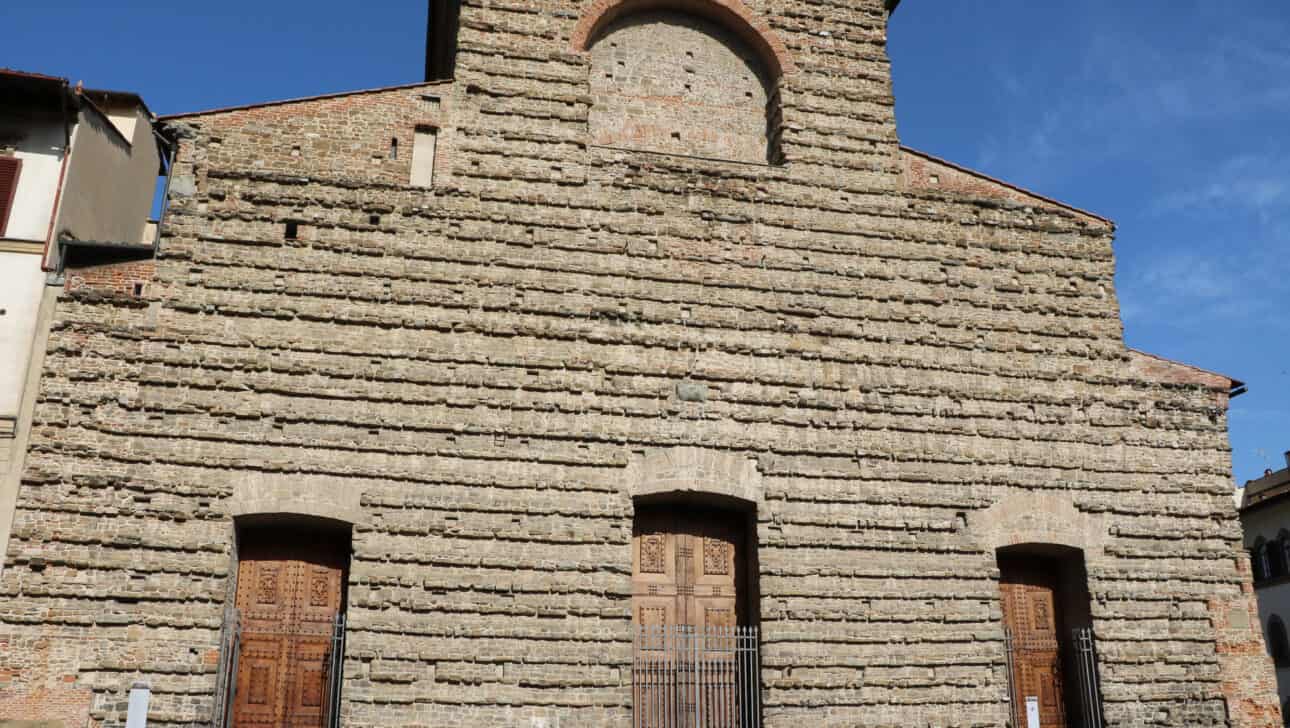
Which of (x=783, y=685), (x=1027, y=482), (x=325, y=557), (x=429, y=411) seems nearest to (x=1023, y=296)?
(x=1027, y=482)

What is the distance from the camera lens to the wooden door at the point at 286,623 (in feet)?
28.1

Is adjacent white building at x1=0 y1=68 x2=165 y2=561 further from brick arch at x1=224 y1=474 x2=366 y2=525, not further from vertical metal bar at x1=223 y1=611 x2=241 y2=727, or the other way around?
vertical metal bar at x1=223 y1=611 x2=241 y2=727

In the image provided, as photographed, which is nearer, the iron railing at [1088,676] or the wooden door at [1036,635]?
the iron railing at [1088,676]

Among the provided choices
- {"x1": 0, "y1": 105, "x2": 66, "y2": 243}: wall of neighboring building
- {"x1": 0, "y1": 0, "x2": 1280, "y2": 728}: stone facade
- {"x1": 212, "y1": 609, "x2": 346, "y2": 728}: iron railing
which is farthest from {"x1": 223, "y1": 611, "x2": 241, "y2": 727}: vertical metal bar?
{"x1": 0, "y1": 105, "x2": 66, "y2": 243}: wall of neighboring building

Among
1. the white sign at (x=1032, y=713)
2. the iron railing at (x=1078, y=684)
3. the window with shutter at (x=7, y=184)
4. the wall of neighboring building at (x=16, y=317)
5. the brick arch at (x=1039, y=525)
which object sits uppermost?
the window with shutter at (x=7, y=184)

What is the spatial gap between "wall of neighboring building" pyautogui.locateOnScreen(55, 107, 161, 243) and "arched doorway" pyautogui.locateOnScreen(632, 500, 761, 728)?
559cm

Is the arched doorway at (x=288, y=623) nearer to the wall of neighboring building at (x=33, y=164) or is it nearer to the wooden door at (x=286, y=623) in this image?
the wooden door at (x=286, y=623)

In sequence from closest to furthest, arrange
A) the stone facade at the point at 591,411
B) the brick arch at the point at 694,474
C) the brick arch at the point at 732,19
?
1. the stone facade at the point at 591,411
2. the brick arch at the point at 694,474
3. the brick arch at the point at 732,19

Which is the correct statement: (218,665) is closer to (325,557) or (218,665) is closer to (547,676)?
(325,557)

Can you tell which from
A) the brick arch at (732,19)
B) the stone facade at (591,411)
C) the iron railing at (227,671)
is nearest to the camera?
the iron railing at (227,671)

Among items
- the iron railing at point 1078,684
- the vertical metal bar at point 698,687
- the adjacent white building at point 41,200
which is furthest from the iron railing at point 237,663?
the iron railing at point 1078,684

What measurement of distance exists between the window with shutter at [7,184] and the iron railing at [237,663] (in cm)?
390

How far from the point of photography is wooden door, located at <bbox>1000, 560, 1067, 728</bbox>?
9961mm

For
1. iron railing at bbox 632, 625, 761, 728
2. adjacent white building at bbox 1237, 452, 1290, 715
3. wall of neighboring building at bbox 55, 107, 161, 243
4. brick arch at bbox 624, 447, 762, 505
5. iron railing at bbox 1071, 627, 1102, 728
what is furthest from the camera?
adjacent white building at bbox 1237, 452, 1290, 715
